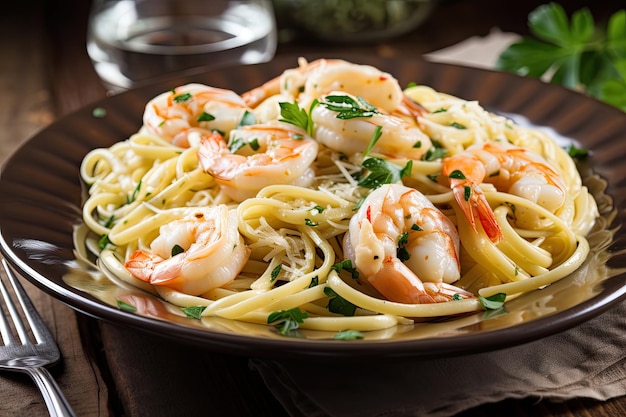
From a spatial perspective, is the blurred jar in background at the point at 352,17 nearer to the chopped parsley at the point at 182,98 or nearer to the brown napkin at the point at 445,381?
the chopped parsley at the point at 182,98

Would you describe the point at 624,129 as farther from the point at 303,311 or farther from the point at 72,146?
the point at 72,146

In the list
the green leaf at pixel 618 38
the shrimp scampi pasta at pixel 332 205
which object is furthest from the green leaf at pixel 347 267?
the green leaf at pixel 618 38

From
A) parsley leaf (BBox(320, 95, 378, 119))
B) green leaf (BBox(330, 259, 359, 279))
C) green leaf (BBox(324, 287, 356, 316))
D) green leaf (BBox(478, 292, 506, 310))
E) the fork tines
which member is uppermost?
parsley leaf (BBox(320, 95, 378, 119))

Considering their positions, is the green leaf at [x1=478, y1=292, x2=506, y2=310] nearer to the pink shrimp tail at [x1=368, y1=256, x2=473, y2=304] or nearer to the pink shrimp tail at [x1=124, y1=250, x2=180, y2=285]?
the pink shrimp tail at [x1=368, y1=256, x2=473, y2=304]

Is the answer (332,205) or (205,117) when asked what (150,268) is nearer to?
(332,205)

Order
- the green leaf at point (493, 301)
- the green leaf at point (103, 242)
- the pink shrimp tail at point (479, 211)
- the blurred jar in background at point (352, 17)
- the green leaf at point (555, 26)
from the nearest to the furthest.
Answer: the green leaf at point (493, 301), the pink shrimp tail at point (479, 211), the green leaf at point (103, 242), the green leaf at point (555, 26), the blurred jar in background at point (352, 17)

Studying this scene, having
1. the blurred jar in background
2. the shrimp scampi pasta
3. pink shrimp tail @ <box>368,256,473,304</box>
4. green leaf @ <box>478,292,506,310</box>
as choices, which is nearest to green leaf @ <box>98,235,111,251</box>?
the shrimp scampi pasta

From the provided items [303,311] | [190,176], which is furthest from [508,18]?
[303,311]

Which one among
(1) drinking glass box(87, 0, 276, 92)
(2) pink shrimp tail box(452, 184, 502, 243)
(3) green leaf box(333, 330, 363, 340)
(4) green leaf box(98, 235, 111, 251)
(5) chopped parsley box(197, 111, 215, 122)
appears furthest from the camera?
(1) drinking glass box(87, 0, 276, 92)
